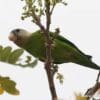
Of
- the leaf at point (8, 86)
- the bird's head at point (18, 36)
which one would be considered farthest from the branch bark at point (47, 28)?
the bird's head at point (18, 36)

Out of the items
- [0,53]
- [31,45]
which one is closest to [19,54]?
[0,53]

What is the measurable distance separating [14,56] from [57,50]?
25 cm

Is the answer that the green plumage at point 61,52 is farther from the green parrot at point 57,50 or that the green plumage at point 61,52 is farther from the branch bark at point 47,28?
the branch bark at point 47,28

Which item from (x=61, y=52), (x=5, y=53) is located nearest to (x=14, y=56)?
(x=5, y=53)

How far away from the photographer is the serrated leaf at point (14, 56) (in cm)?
42

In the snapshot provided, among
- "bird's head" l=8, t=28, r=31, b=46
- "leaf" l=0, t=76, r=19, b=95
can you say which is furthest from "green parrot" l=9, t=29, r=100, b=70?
"leaf" l=0, t=76, r=19, b=95

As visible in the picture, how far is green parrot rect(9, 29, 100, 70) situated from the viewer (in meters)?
0.61

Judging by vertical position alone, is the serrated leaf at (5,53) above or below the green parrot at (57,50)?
above

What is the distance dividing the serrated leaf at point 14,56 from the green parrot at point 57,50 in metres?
0.09

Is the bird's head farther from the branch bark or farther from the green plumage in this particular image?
the branch bark

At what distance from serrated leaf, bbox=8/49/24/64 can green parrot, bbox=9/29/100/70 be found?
9 cm

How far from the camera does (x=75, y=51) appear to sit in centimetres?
66

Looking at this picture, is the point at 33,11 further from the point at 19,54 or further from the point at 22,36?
the point at 22,36

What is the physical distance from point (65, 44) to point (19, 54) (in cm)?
31
